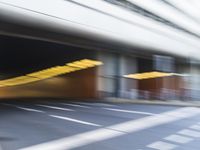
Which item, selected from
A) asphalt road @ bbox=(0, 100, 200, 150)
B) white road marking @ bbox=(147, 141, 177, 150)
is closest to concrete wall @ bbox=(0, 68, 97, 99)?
asphalt road @ bbox=(0, 100, 200, 150)

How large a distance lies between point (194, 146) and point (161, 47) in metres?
30.4

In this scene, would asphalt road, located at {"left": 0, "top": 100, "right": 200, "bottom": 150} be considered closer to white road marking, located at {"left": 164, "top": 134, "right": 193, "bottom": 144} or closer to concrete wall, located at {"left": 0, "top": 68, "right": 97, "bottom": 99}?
white road marking, located at {"left": 164, "top": 134, "right": 193, "bottom": 144}

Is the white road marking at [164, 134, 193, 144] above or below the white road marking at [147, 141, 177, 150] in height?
above

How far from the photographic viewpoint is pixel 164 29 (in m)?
41.7

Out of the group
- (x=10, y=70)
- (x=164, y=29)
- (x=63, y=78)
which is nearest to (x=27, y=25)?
(x=63, y=78)

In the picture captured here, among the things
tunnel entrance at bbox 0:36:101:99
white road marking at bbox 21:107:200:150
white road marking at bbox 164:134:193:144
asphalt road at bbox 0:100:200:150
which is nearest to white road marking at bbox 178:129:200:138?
asphalt road at bbox 0:100:200:150

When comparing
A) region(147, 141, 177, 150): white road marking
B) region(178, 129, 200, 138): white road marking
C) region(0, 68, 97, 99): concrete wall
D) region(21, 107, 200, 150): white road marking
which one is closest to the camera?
region(147, 141, 177, 150): white road marking

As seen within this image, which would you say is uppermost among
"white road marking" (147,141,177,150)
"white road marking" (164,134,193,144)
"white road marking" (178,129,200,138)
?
"white road marking" (178,129,200,138)

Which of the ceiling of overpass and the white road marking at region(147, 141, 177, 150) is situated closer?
the white road marking at region(147, 141, 177, 150)

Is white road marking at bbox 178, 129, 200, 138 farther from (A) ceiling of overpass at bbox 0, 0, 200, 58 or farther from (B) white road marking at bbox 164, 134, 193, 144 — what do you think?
(A) ceiling of overpass at bbox 0, 0, 200, 58

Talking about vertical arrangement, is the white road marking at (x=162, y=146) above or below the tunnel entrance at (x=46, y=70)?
below

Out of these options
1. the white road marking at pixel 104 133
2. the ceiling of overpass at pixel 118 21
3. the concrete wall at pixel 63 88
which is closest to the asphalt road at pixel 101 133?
the white road marking at pixel 104 133

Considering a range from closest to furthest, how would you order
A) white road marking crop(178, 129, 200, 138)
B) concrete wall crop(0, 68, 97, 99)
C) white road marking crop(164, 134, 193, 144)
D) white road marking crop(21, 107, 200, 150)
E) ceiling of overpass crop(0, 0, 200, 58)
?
white road marking crop(21, 107, 200, 150) < white road marking crop(164, 134, 193, 144) < white road marking crop(178, 129, 200, 138) < ceiling of overpass crop(0, 0, 200, 58) < concrete wall crop(0, 68, 97, 99)

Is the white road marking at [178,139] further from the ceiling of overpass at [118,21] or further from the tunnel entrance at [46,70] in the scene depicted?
the tunnel entrance at [46,70]
